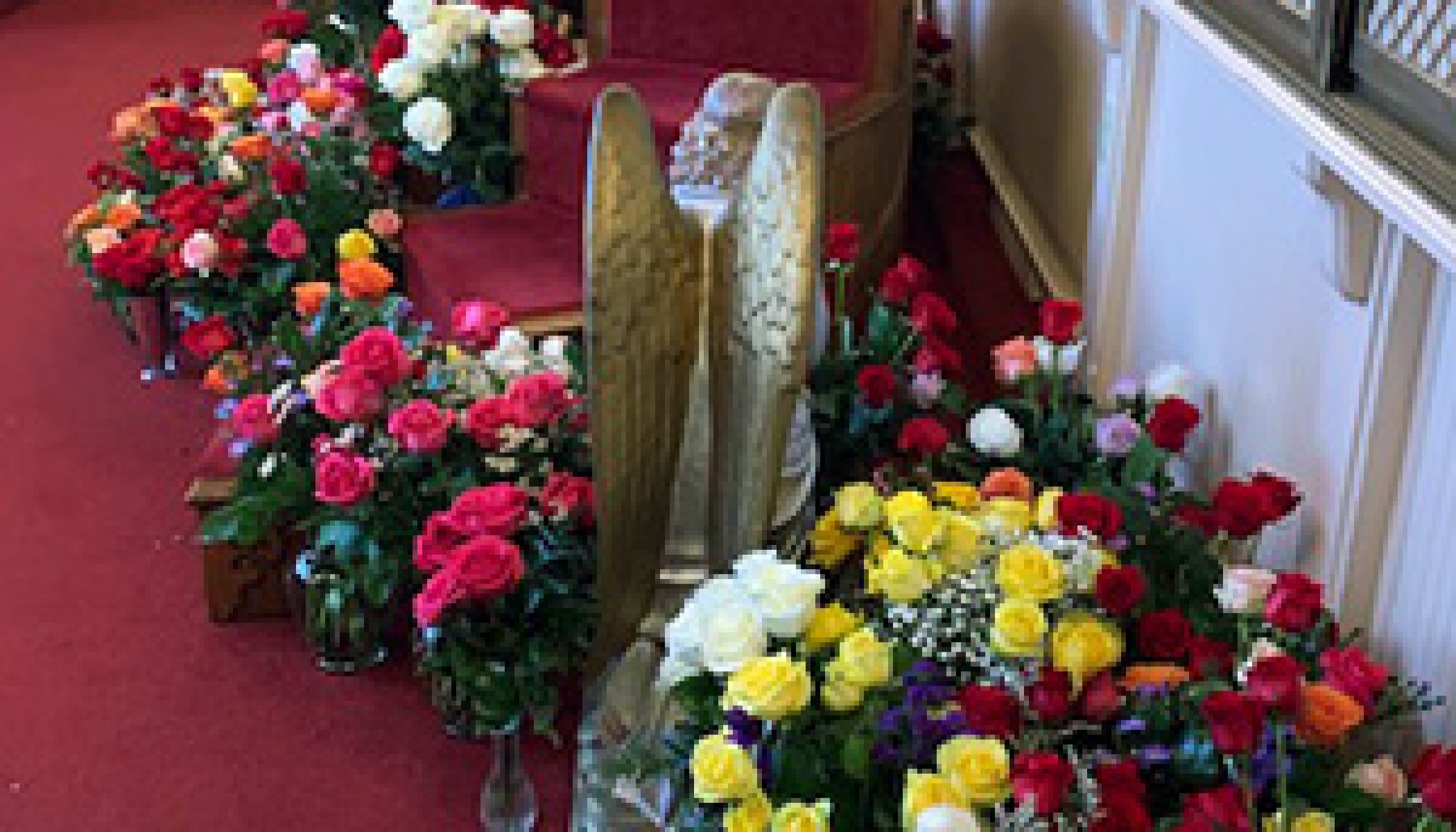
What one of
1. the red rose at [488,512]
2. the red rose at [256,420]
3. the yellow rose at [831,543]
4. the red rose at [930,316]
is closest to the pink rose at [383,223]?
the red rose at [256,420]

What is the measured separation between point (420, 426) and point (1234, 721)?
125 centimetres

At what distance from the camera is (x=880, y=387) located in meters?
2.59

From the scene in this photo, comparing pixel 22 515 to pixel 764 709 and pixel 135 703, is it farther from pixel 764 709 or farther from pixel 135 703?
pixel 764 709

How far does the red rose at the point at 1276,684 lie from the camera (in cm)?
166

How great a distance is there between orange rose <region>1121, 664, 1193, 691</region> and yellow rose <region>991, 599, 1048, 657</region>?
0.10 metres

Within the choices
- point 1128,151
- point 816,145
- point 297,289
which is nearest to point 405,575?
point 297,289

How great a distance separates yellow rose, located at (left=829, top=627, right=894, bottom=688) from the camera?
184cm

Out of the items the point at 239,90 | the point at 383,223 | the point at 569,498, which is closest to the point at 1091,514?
the point at 569,498

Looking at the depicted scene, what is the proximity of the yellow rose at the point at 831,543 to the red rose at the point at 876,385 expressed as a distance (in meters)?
0.39

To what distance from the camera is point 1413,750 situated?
1.86 m

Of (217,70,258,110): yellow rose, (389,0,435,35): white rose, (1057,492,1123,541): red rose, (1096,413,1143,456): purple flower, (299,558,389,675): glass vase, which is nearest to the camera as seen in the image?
(1057,492,1123,541): red rose

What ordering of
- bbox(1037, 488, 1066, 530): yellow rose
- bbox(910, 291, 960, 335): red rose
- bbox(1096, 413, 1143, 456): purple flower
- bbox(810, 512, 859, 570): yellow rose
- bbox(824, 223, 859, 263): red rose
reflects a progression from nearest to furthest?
1. bbox(1037, 488, 1066, 530): yellow rose
2. bbox(810, 512, 859, 570): yellow rose
3. bbox(1096, 413, 1143, 456): purple flower
4. bbox(910, 291, 960, 335): red rose
5. bbox(824, 223, 859, 263): red rose

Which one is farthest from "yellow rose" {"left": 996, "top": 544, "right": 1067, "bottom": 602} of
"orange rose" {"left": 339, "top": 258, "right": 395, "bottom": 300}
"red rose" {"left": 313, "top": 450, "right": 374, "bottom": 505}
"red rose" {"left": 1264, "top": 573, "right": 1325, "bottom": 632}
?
"orange rose" {"left": 339, "top": 258, "right": 395, "bottom": 300}

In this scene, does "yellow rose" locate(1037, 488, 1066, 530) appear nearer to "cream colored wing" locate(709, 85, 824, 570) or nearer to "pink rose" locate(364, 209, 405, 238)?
"cream colored wing" locate(709, 85, 824, 570)
